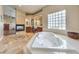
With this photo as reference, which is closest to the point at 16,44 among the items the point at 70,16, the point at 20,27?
the point at 20,27

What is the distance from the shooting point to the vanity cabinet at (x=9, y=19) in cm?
157

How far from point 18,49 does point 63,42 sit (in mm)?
630

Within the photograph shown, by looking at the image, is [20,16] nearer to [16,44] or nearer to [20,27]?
[20,27]

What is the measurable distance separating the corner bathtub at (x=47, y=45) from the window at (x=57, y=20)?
155 mm

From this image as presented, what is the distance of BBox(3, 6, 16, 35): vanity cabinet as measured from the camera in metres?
1.57

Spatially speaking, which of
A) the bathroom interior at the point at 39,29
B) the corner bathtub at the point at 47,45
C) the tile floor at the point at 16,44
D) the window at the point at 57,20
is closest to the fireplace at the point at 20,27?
the bathroom interior at the point at 39,29

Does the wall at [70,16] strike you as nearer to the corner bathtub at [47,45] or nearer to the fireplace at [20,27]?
the corner bathtub at [47,45]

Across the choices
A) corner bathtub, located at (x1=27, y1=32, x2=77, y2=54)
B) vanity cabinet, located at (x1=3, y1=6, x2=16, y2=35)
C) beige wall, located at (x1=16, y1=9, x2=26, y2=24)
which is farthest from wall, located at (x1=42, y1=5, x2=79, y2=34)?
vanity cabinet, located at (x1=3, y1=6, x2=16, y2=35)

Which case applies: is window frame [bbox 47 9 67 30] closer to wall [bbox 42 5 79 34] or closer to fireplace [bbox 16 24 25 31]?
wall [bbox 42 5 79 34]

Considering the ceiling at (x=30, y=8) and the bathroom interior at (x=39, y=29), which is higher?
the ceiling at (x=30, y=8)
